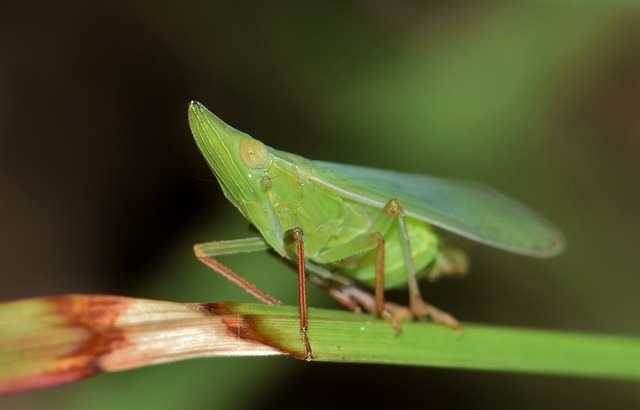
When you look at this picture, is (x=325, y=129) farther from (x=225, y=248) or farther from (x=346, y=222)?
(x=225, y=248)

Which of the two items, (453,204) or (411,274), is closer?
(411,274)

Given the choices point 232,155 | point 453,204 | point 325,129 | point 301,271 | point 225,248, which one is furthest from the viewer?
point 325,129

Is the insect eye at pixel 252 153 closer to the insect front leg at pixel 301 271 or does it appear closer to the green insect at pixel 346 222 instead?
the green insect at pixel 346 222

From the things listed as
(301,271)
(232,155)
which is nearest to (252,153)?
(232,155)

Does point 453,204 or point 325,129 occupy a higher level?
point 325,129

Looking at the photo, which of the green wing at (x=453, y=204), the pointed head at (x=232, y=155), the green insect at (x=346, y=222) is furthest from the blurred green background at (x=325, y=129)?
the pointed head at (x=232, y=155)

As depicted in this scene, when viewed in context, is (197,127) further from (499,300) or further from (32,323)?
(499,300)

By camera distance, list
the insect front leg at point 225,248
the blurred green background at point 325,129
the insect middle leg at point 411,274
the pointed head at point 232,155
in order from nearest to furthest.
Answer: the pointed head at point 232,155
the insect front leg at point 225,248
the insect middle leg at point 411,274
the blurred green background at point 325,129
